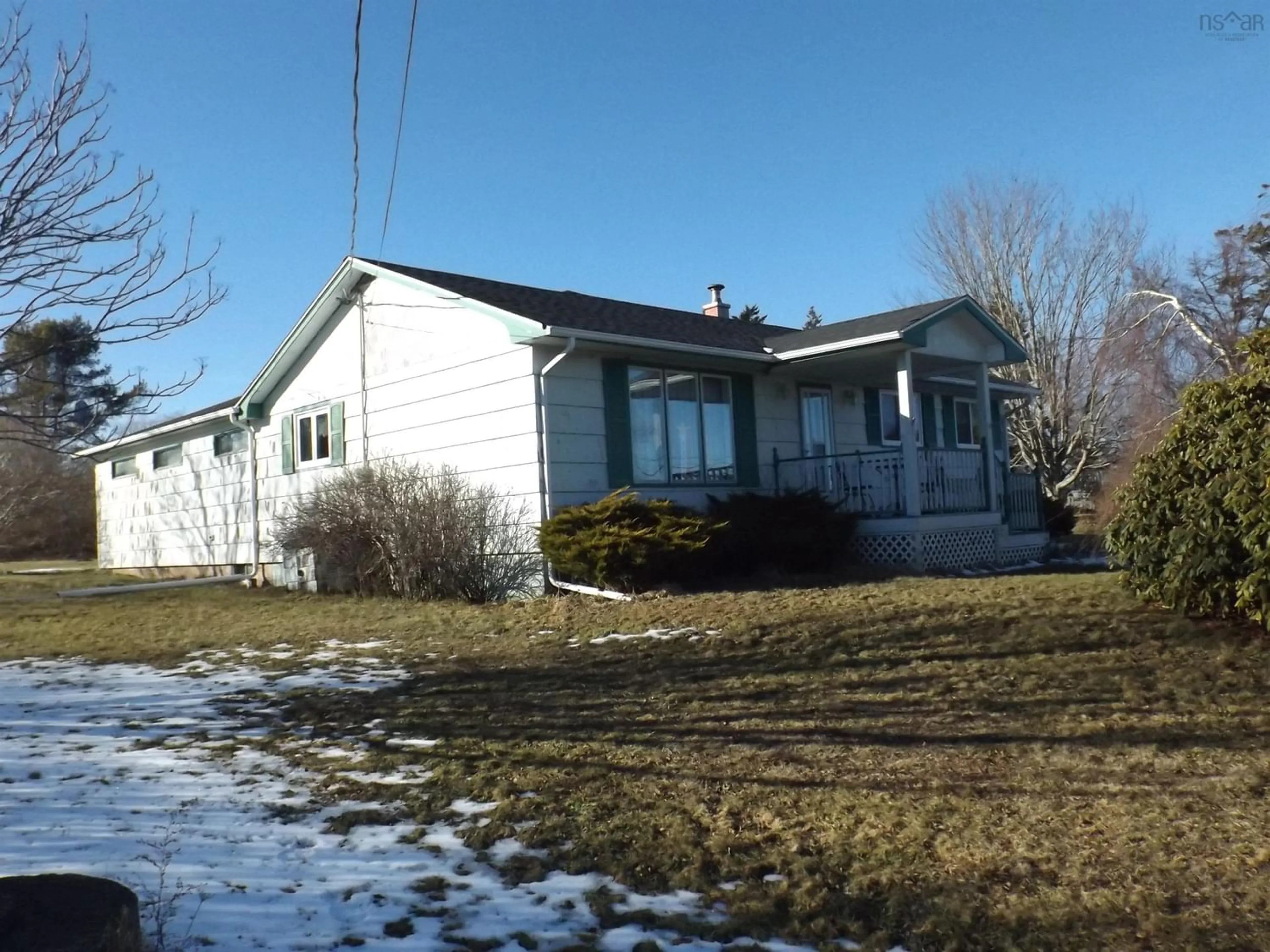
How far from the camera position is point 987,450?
1557 cm

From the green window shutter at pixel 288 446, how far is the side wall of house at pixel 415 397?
7 cm

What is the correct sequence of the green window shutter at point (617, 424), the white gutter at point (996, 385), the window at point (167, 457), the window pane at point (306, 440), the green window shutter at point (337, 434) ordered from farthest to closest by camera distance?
the window at point (167, 457)
the white gutter at point (996, 385)
the window pane at point (306, 440)
the green window shutter at point (337, 434)
the green window shutter at point (617, 424)

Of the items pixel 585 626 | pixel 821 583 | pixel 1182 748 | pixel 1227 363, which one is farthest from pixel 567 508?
pixel 1227 363

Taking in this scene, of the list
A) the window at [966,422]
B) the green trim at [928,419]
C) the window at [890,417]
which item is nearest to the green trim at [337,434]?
the window at [890,417]

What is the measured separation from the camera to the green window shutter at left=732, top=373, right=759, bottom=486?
14.8 meters

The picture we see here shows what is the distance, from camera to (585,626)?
10.1m

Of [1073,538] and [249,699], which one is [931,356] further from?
[249,699]

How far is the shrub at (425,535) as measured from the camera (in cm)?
1291

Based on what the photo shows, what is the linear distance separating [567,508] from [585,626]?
2.35 metres

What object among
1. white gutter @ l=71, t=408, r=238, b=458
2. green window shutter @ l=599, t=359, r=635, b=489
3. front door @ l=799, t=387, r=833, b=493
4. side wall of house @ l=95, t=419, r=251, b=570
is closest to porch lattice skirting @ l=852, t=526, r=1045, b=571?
front door @ l=799, t=387, r=833, b=493

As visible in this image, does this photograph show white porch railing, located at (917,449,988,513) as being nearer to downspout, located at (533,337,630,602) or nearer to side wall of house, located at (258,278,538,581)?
downspout, located at (533,337,630,602)

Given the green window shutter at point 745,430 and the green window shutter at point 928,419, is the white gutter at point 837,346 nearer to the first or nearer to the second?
the green window shutter at point 745,430

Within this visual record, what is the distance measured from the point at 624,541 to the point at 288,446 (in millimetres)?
8410

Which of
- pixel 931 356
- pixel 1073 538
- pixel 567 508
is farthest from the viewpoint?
pixel 1073 538
